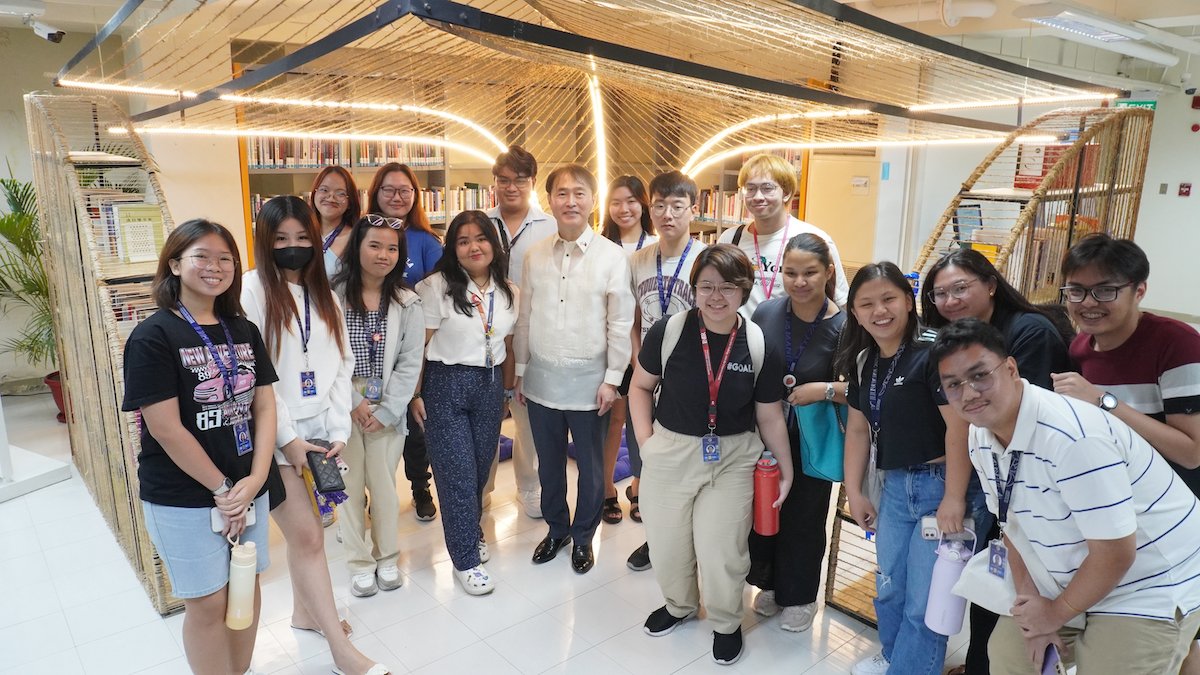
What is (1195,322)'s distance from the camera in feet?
29.0

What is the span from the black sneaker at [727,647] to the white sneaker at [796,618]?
0.25m

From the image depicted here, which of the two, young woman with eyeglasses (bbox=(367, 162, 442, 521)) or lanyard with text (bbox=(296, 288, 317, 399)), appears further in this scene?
young woman with eyeglasses (bbox=(367, 162, 442, 521))

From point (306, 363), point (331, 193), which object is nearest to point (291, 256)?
point (306, 363)

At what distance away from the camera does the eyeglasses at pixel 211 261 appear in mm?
2041

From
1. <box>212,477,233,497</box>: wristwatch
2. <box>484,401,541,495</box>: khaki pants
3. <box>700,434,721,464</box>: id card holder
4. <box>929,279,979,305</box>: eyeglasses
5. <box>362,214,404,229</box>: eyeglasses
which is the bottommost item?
<box>484,401,541,495</box>: khaki pants

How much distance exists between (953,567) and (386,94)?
495 cm

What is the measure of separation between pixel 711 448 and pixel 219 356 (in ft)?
4.77

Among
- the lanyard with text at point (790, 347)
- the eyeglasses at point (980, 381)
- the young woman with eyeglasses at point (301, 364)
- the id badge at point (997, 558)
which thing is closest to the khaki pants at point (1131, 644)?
the id badge at point (997, 558)

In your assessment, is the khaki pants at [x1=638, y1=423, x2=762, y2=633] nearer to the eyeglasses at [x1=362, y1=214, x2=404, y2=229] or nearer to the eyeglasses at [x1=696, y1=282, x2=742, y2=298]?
the eyeglasses at [x1=696, y1=282, x2=742, y2=298]

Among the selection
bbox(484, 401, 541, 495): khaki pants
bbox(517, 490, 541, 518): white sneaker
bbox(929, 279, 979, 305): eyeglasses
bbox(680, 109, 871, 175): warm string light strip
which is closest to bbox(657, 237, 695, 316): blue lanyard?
bbox(680, 109, 871, 175): warm string light strip

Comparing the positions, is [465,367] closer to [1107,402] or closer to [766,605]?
→ [766,605]

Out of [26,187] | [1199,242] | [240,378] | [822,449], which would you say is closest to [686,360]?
[822,449]

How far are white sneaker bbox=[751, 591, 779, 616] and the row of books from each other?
4.45 meters

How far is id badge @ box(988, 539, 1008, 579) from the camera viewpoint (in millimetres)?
1948
